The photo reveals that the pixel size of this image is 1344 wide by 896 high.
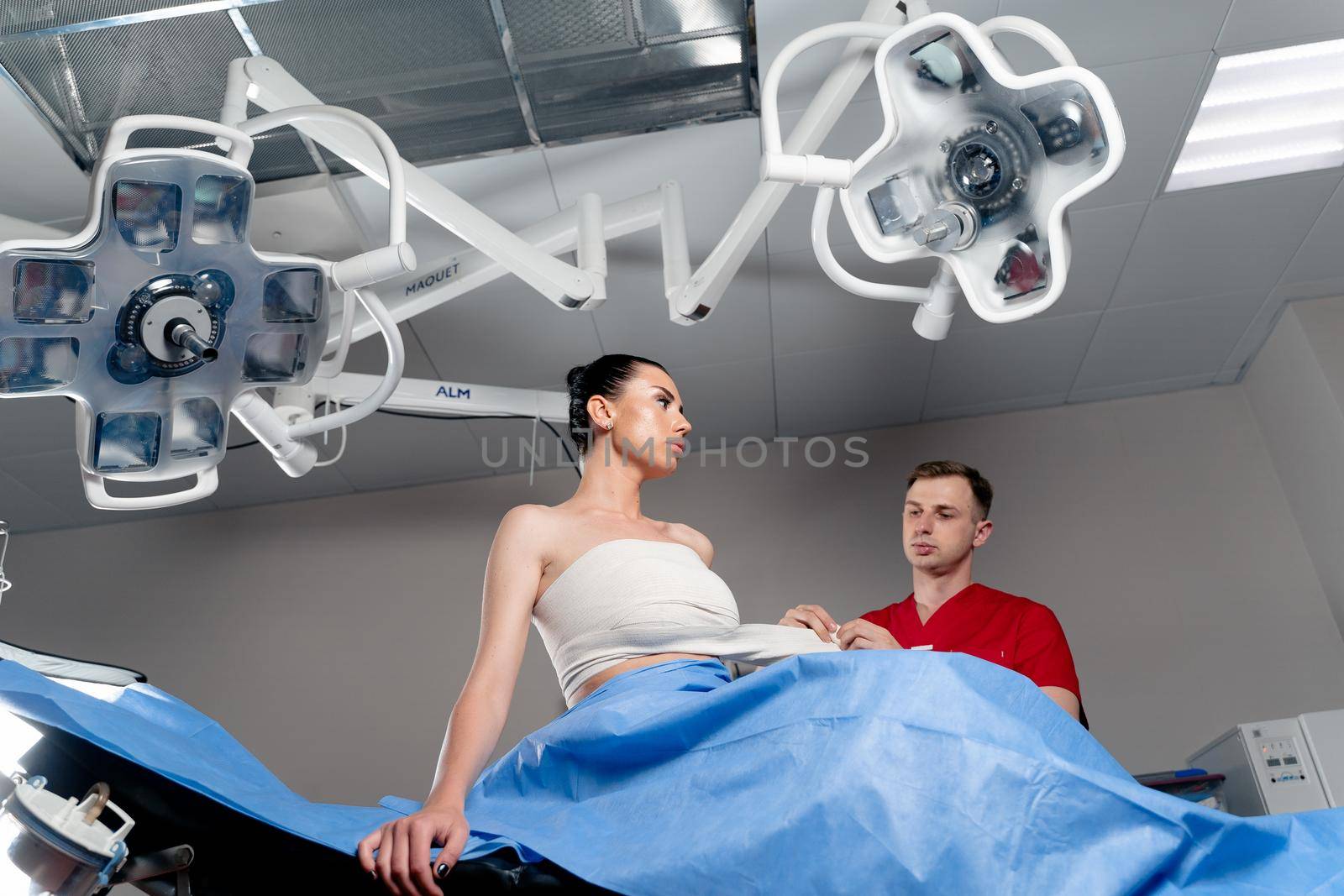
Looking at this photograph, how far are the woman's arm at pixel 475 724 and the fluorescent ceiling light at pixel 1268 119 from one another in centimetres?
206

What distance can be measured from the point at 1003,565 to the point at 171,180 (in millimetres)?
2783

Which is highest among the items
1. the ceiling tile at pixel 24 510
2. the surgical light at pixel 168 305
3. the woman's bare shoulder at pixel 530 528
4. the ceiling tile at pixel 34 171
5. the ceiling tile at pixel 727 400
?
the ceiling tile at pixel 727 400

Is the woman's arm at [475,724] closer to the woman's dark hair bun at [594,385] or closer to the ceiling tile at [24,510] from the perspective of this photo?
the woman's dark hair bun at [594,385]

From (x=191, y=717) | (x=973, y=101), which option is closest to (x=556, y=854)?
(x=191, y=717)

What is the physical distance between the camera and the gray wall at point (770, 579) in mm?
3516

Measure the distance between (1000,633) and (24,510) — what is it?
11.3 feet

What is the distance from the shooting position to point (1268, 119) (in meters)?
2.85

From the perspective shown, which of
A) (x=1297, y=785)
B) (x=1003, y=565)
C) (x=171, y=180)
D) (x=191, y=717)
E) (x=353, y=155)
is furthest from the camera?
(x=1003, y=565)

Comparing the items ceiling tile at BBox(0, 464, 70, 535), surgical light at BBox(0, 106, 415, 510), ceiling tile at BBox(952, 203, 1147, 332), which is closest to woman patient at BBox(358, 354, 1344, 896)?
surgical light at BBox(0, 106, 415, 510)

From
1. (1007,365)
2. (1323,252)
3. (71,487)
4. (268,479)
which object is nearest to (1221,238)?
(1323,252)

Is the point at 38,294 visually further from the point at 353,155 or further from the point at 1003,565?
the point at 1003,565

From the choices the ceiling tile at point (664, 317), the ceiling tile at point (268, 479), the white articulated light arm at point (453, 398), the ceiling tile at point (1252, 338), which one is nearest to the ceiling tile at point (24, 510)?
the ceiling tile at point (268, 479)

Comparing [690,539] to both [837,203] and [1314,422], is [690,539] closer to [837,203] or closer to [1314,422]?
[837,203]

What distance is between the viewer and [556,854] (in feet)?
3.79
